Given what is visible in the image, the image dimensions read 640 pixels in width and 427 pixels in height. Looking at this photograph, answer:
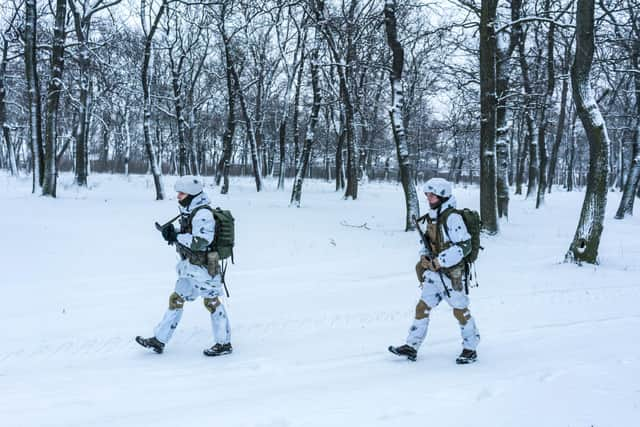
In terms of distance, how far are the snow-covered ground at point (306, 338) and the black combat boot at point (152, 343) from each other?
14 centimetres

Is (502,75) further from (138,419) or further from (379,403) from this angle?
(138,419)

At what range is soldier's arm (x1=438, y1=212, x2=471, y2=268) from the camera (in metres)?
4.73

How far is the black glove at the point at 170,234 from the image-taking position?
4957 millimetres

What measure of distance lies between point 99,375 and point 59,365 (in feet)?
1.97

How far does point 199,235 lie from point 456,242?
256 centimetres

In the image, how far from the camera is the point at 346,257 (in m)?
11.3

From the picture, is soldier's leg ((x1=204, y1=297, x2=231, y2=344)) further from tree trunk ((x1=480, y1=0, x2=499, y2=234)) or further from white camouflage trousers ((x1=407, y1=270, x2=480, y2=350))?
tree trunk ((x1=480, y1=0, x2=499, y2=234))

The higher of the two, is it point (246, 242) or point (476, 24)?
point (476, 24)

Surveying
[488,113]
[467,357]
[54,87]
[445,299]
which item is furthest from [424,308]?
[54,87]

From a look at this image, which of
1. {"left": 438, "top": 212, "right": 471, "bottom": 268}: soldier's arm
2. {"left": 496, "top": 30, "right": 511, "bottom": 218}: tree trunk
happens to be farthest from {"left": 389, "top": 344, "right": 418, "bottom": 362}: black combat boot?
{"left": 496, "top": 30, "right": 511, "bottom": 218}: tree trunk

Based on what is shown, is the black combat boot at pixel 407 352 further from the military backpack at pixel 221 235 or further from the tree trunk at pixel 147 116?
the tree trunk at pixel 147 116

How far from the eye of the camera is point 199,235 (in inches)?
197

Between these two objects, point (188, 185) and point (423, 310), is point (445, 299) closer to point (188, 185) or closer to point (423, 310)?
point (423, 310)

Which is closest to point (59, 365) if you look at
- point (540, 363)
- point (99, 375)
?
point (99, 375)
